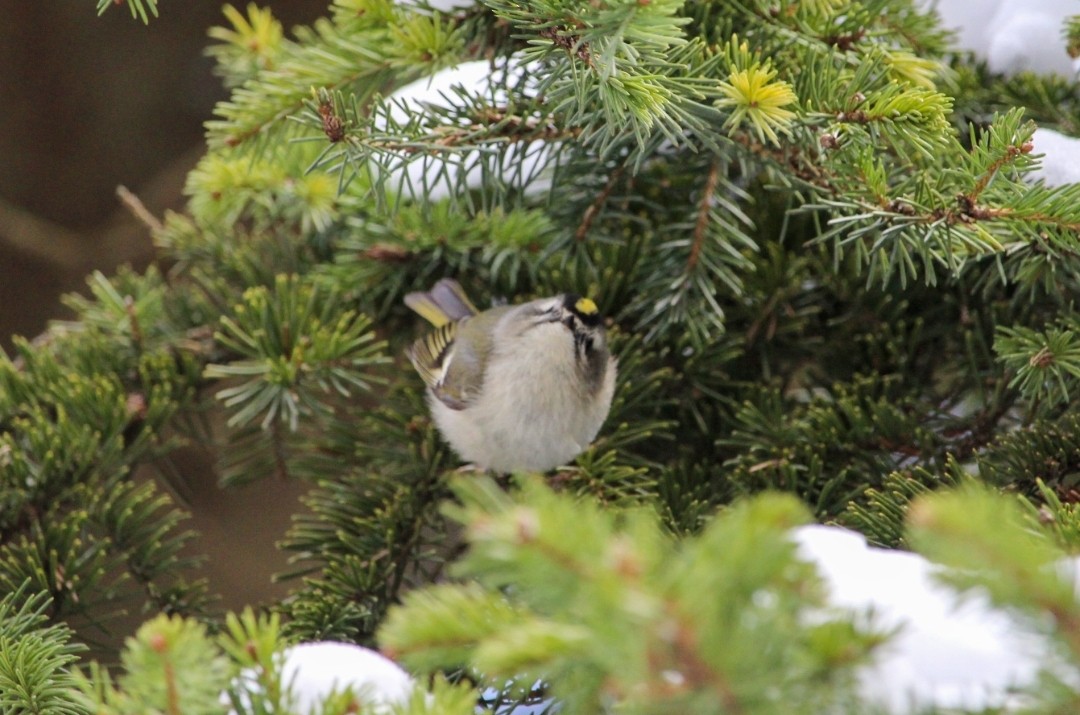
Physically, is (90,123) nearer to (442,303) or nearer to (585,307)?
(442,303)

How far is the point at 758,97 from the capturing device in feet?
2.61

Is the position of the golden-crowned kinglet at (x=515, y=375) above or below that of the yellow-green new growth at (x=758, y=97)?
below

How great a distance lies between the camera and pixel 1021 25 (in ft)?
3.90

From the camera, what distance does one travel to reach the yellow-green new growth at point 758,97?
2.59 feet

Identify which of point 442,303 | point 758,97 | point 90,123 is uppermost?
point 758,97

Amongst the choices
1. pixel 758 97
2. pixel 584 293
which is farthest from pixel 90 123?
pixel 758 97

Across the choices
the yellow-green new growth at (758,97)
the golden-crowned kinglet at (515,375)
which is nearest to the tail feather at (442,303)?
the golden-crowned kinglet at (515,375)

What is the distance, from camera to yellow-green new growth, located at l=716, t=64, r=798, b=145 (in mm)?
791

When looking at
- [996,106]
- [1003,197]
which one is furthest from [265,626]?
[996,106]

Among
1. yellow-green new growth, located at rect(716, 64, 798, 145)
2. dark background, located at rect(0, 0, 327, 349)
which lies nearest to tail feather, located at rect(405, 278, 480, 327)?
yellow-green new growth, located at rect(716, 64, 798, 145)

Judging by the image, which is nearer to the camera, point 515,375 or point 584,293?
point 584,293

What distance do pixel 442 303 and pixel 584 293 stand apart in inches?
8.3

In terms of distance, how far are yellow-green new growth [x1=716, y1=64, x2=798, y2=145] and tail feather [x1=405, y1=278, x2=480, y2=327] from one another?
0.53 meters

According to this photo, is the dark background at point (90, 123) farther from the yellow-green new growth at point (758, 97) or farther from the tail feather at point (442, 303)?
the yellow-green new growth at point (758, 97)
